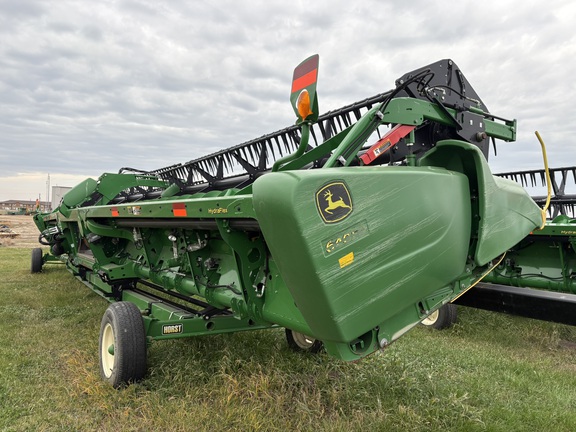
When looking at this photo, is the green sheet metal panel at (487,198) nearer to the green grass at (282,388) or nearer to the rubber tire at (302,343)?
the green grass at (282,388)

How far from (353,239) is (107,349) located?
101 inches

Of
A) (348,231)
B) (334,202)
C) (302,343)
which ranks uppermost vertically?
(334,202)

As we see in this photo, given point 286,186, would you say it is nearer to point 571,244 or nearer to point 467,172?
point 467,172

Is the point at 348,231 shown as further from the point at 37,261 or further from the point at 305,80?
the point at 37,261

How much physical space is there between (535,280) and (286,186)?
4.64 m

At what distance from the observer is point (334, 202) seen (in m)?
1.61

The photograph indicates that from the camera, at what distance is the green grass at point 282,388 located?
2.54 m

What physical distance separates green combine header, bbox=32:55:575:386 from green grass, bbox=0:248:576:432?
1.02ft

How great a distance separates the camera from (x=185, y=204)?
2.65 m

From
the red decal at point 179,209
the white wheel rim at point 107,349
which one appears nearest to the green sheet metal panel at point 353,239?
the red decal at point 179,209

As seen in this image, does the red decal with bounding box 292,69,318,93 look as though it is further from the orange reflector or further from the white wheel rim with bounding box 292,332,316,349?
the white wheel rim with bounding box 292,332,316,349

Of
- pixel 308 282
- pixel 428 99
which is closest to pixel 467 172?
pixel 428 99

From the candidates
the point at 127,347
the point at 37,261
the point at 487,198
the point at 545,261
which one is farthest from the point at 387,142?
the point at 37,261

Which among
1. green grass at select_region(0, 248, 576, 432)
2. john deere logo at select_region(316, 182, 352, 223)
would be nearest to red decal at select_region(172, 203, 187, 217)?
green grass at select_region(0, 248, 576, 432)
